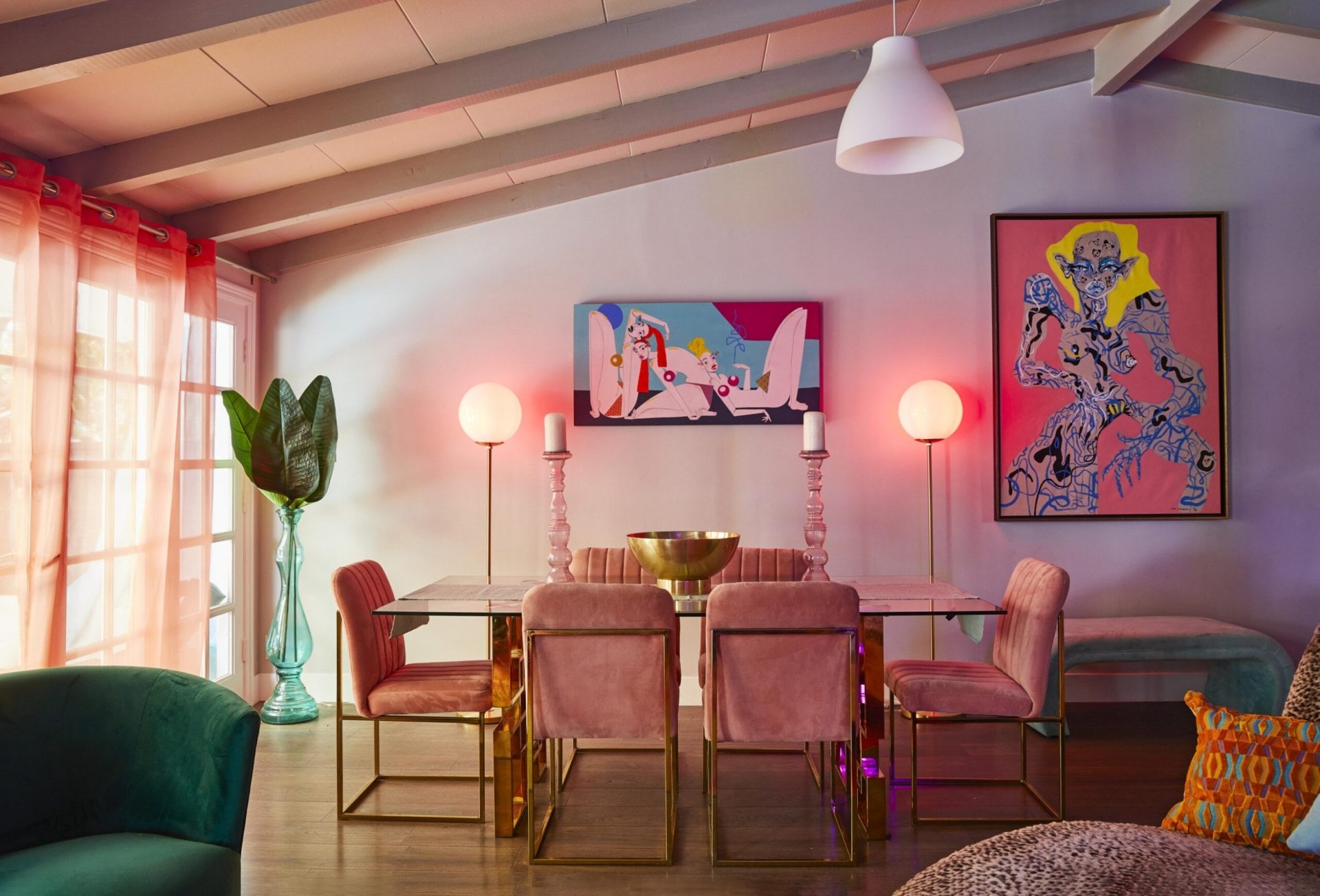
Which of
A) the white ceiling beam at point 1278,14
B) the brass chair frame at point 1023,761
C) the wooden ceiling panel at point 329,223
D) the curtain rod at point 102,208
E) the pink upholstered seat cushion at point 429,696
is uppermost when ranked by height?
the white ceiling beam at point 1278,14

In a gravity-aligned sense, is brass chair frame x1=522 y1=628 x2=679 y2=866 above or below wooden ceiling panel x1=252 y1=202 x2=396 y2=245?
below

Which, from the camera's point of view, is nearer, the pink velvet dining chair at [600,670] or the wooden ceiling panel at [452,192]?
the pink velvet dining chair at [600,670]

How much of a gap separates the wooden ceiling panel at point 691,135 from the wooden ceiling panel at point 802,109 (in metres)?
0.06

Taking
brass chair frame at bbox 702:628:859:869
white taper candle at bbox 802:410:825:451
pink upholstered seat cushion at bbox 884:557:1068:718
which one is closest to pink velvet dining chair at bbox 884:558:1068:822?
pink upholstered seat cushion at bbox 884:557:1068:718

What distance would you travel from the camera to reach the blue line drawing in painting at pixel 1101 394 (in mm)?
4363

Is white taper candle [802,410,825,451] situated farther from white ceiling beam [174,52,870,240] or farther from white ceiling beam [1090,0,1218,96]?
white ceiling beam [1090,0,1218,96]

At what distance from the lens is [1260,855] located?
1.68 meters

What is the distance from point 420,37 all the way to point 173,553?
2.21m

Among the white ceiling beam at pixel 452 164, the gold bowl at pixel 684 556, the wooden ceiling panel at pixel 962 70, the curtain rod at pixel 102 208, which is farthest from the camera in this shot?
the wooden ceiling panel at pixel 962 70

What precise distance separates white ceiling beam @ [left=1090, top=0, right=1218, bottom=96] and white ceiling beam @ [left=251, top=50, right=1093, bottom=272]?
0.34ft

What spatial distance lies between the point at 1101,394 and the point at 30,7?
444 centimetres

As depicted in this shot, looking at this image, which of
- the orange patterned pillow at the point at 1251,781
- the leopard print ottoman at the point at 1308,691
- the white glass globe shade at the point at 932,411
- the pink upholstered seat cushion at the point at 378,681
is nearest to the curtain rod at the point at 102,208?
the pink upholstered seat cushion at the point at 378,681

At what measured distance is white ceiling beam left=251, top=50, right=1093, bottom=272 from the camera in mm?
4402

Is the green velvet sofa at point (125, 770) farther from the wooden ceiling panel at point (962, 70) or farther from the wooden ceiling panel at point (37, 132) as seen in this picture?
the wooden ceiling panel at point (962, 70)
